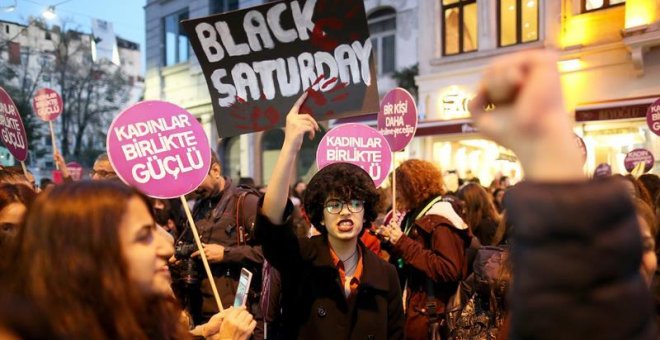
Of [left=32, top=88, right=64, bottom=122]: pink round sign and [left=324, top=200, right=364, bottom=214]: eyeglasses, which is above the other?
[left=32, top=88, right=64, bottom=122]: pink round sign

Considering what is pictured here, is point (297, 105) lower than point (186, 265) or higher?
higher

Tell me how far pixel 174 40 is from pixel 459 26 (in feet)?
44.1

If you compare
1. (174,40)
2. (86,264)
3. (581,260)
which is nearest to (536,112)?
(581,260)

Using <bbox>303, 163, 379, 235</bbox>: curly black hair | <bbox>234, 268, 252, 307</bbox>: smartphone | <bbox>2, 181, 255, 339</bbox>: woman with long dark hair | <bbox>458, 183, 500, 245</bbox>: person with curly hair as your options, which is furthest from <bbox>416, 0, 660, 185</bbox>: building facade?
<bbox>2, 181, 255, 339</bbox>: woman with long dark hair

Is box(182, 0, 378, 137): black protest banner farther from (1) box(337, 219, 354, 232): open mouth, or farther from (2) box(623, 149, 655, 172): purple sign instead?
(2) box(623, 149, 655, 172): purple sign

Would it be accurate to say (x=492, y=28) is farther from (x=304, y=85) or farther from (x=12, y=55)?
(x=12, y=55)

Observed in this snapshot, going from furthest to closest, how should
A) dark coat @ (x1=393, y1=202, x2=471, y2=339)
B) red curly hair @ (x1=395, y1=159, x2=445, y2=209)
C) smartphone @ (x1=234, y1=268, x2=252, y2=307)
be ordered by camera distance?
red curly hair @ (x1=395, y1=159, x2=445, y2=209) < dark coat @ (x1=393, y1=202, x2=471, y2=339) < smartphone @ (x1=234, y1=268, x2=252, y2=307)

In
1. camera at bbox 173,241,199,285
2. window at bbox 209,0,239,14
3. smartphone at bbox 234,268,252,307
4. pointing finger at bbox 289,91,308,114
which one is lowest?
camera at bbox 173,241,199,285

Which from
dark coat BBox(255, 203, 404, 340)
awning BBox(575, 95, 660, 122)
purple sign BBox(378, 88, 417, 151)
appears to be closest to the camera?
dark coat BBox(255, 203, 404, 340)

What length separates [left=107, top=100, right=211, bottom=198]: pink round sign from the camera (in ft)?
9.39

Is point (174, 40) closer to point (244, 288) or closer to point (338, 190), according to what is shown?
point (338, 190)


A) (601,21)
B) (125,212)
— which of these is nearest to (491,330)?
(125,212)

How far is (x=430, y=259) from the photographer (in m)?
3.57

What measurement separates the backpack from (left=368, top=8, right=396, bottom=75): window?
13.9 meters
